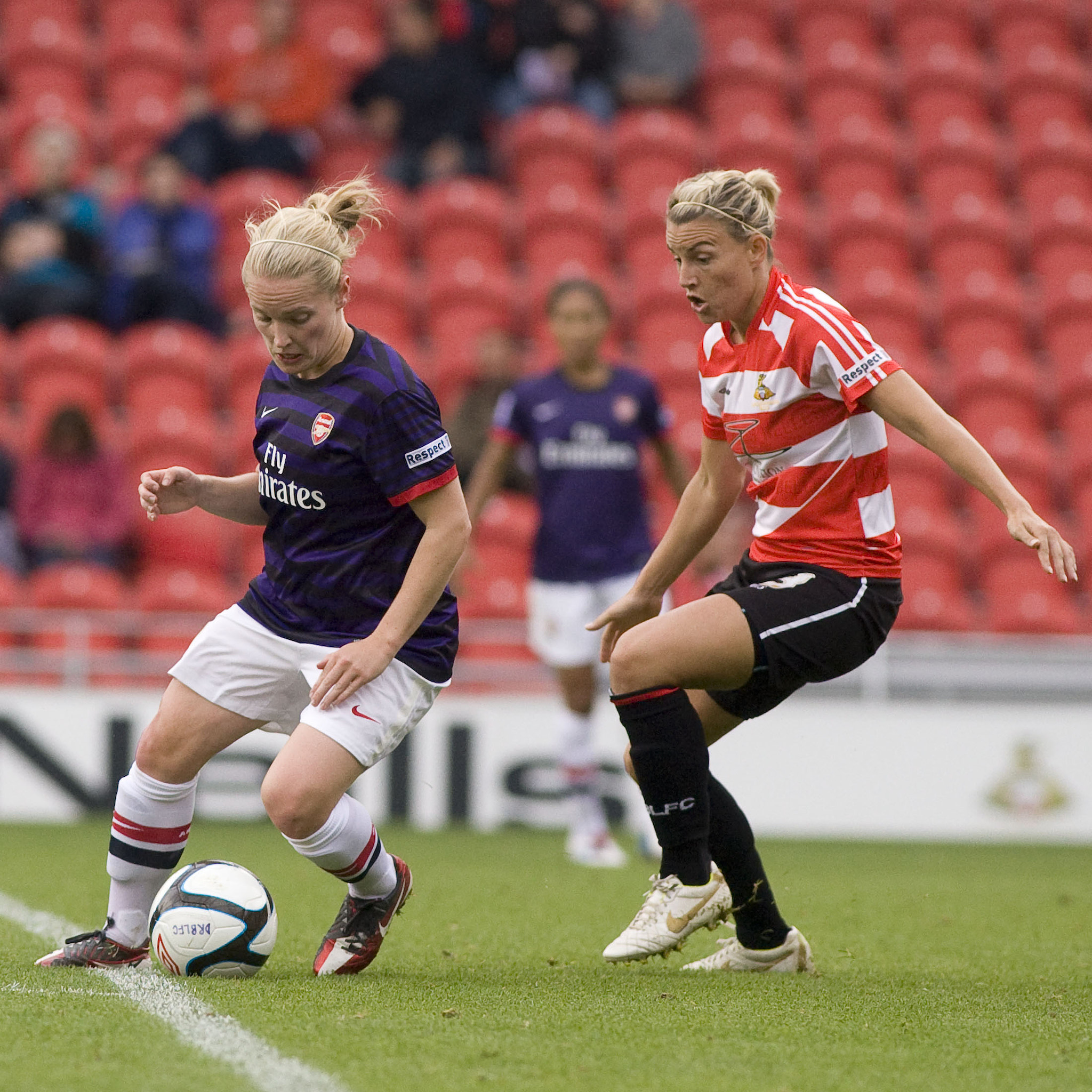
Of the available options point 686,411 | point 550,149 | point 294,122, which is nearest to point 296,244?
point 686,411

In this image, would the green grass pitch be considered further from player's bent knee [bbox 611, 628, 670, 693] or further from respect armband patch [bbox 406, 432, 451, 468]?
respect armband patch [bbox 406, 432, 451, 468]

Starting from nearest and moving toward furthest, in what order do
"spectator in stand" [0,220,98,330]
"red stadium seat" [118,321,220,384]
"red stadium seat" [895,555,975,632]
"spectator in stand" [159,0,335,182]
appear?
"red stadium seat" [895,555,975,632], "red stadium seat" [118,321,220,384], "spectator in stand" [0,220,98,330], "spectator in stand" [159,0,335,182]

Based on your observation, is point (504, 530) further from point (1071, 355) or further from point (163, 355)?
point (1071, 355)

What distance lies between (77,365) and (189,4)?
4.31m

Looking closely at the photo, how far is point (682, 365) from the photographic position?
35.1ft

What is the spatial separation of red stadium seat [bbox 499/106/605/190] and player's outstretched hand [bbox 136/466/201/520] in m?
8.30

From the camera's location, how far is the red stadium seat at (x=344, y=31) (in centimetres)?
1251

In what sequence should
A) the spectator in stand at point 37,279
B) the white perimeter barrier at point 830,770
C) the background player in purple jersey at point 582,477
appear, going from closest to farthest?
the background player in purple jersey at point 582,477, the white perimeter barrier at point 830,770, the spectator in stand at point 37,279

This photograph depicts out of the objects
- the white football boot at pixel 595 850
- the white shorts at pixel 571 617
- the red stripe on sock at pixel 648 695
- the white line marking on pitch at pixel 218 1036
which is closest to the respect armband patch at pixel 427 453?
the red stripe on sock at pixel 648 695

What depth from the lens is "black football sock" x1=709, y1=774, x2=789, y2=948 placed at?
427cm

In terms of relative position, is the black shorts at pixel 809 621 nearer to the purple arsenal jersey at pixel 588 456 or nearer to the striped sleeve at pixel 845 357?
the striped sleeve at pixel 845 357

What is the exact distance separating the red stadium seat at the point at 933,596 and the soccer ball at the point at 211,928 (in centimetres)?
581

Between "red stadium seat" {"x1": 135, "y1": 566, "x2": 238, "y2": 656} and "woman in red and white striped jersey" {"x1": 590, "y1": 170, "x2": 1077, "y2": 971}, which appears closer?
"woman in red and white striped jersey" {"x1": 590, "y1": 170, "x2": 1077, "y2": 971}

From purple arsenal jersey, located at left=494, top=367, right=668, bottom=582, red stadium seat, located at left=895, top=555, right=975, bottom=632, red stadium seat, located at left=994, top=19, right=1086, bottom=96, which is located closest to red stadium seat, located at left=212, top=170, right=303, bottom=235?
purple arsenal jersey, located at left=494, top=367, right=668, bottom=582
